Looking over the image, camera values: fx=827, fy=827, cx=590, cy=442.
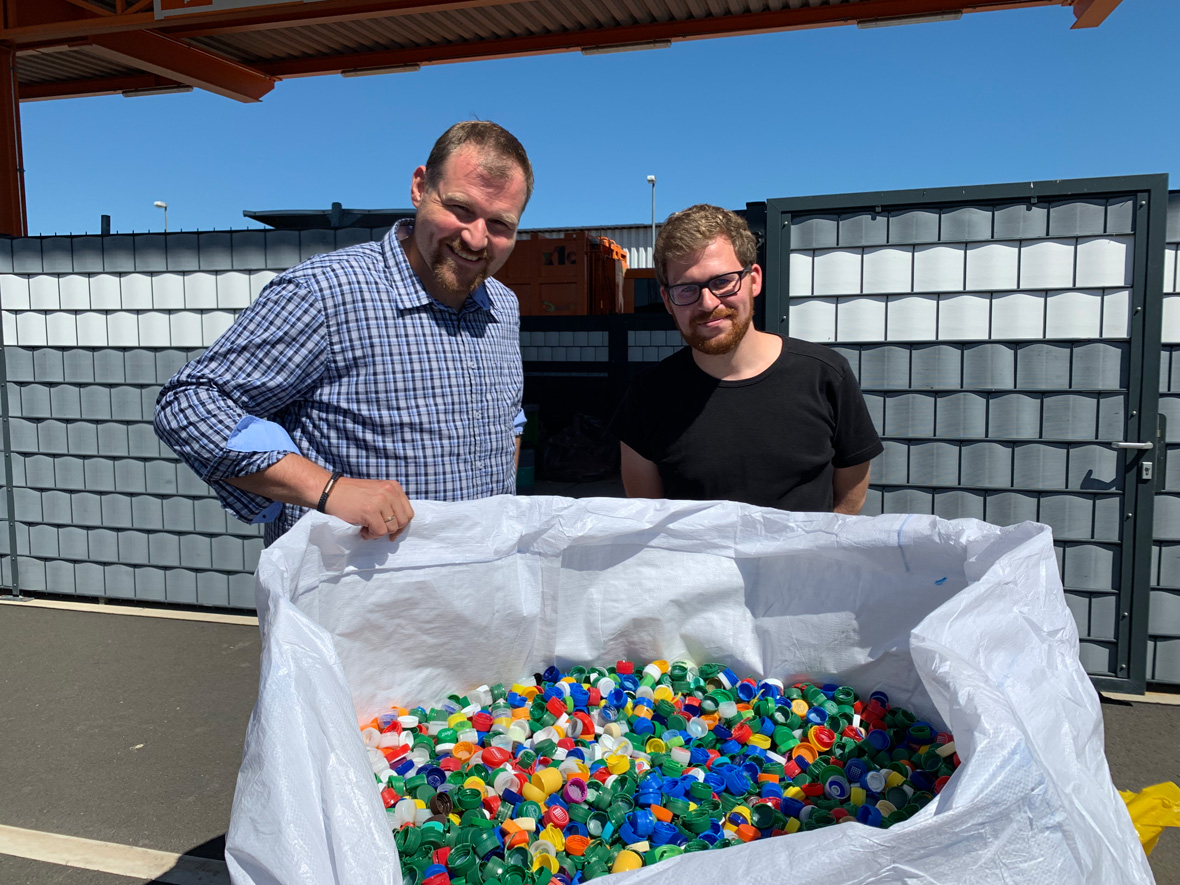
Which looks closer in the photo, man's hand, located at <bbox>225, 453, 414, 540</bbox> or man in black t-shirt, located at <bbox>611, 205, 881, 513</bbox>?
man's hand, located at <bbox>225, 453, 414, 540</bbox>

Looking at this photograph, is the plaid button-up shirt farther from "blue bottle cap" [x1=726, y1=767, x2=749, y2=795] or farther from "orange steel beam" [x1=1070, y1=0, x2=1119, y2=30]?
"orange steel beam" [x1=1070, y1=0, x2=1119, y2=30]

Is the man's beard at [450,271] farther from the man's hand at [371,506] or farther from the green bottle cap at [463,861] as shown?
the green bottle cap at [463,861]

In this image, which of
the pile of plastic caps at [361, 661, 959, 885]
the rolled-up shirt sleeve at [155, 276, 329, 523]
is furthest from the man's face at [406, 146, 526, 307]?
the pile of plastic caps at [361, 661, 959, 885]

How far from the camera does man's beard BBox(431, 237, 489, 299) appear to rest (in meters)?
1.78

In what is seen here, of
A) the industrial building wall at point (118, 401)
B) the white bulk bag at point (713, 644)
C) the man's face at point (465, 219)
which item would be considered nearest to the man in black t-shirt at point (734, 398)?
the white bulk bag at point (713, 644)

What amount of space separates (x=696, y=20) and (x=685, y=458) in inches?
299

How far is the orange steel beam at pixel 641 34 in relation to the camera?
25.3ft

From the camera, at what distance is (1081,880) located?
0.99m

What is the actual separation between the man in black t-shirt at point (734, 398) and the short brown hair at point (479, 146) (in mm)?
505

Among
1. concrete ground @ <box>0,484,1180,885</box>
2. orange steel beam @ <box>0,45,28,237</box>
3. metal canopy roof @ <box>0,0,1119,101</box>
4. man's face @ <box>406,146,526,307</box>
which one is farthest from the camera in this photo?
orange steel beam @ <box>0,45,28,237</box>

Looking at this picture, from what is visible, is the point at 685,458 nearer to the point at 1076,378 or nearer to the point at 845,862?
the point at 845,862

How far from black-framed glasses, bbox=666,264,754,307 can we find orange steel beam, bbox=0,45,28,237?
8.30 meters

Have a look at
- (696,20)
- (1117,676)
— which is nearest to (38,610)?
(1117,676)

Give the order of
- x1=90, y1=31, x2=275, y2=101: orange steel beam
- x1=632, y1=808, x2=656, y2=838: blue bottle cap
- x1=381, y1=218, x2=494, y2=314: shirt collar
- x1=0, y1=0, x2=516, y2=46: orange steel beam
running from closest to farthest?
x1=632, y1=808, x2=656, y2=838: blue bottle cap → x1=381, y1=218, x2=494, y2=314: shirt collar → x1=0, y1=0, x2=516, y2=46: orange steel beam → x1=90, y1=31, x2=275, y2=101: orange steel beam
